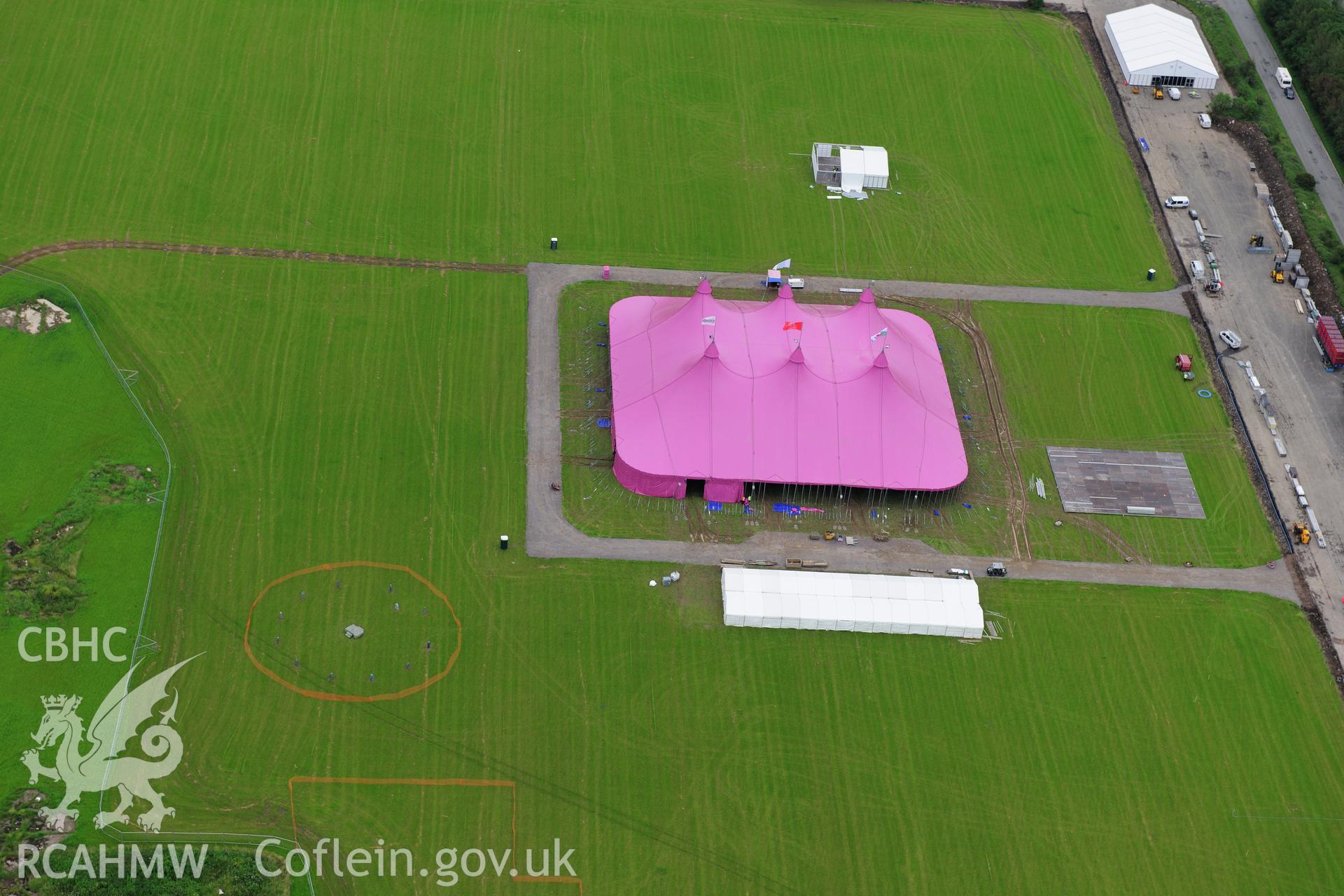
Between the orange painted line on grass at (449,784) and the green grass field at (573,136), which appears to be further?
the green grass field at (573,136)

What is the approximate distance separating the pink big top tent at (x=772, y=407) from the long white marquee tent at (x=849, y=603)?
866 cm

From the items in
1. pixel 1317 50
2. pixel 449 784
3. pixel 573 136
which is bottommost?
pixel 449 784

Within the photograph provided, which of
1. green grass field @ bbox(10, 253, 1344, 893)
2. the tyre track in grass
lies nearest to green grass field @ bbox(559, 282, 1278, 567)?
green grass field @ bbox(10, 253, 1344, 893)

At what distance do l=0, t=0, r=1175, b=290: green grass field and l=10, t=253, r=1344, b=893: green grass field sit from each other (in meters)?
22.1

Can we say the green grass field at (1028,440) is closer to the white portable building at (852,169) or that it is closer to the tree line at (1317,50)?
the white portable building at (852,169)

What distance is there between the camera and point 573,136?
142 meters

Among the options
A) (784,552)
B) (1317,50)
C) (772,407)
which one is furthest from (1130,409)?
(1317,50)

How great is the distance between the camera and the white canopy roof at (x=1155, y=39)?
15662 cm

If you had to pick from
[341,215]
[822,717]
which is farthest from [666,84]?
[822,717]

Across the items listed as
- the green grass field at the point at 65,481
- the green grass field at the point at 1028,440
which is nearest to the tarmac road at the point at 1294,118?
the green grass field at the point at 1028,440

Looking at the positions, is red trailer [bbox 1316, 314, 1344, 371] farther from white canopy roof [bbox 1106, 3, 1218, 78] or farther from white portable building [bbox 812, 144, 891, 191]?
white portable building [bbox 812, 144, 891, 191]

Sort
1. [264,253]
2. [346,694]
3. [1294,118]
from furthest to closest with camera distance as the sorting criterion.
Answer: [1294,118], [264,253], [346,694]

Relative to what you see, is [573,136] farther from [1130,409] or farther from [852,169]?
[1130,409]

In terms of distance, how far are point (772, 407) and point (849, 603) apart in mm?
18089
